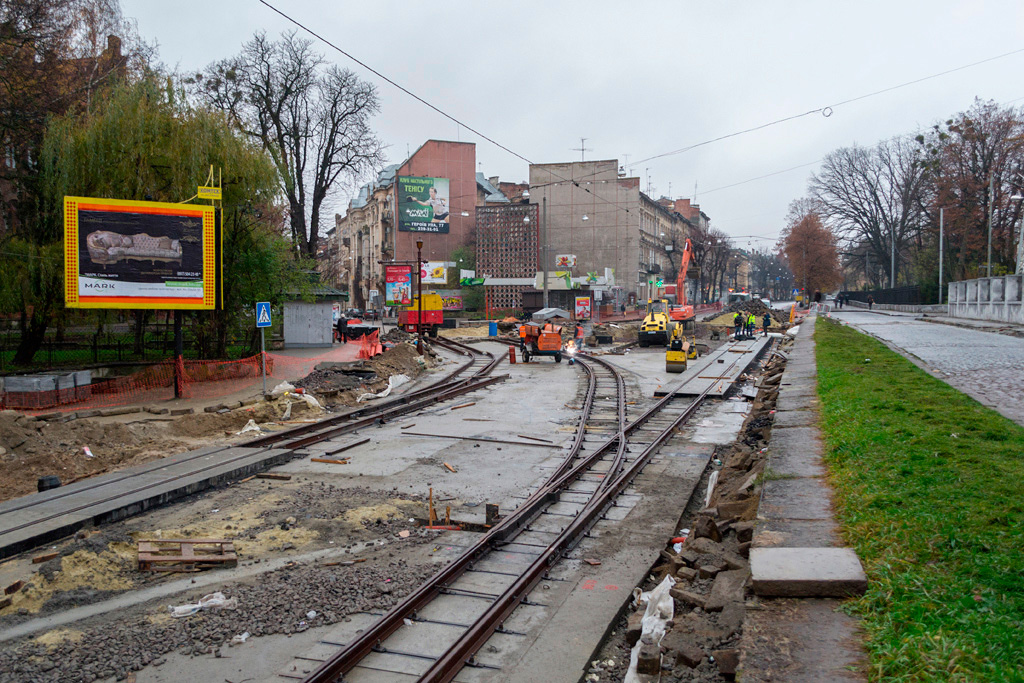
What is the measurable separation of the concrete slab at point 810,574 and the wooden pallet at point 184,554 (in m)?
5.51

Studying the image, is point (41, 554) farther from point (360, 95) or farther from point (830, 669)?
point (360, 95)

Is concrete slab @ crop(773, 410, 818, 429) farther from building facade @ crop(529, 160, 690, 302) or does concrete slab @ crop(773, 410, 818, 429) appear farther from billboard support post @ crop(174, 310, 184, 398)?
building facade @ crop(529, 160, 690, 302)

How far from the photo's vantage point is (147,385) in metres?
20.0

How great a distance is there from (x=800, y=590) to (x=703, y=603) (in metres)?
1.01

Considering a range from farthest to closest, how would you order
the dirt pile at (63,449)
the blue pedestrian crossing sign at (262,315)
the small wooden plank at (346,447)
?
the blue pedestrian crossing sign at (262,315) < the small wooden plank at (346,447) < the dirt pile at (63,449)

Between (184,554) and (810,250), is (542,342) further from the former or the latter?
(810,250)

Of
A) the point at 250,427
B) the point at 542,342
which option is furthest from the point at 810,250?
the point at 250,427

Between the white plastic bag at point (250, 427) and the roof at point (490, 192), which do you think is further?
the roof at point (490, 192)

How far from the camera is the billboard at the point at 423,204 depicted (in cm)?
6769

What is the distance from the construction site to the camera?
213 inches

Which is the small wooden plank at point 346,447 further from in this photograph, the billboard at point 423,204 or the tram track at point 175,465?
the billboard at point 423,204

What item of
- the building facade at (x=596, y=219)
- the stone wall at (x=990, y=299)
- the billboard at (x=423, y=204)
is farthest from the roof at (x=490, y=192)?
the stone wall at (x=990, y=299)

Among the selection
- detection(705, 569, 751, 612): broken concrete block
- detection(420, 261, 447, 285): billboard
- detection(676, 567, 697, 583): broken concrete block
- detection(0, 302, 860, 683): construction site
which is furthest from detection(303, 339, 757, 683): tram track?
detection(420, 261, 447, 285): billboard

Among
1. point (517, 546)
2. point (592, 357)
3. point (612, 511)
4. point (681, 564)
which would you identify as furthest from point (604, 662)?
point (592, 357)
